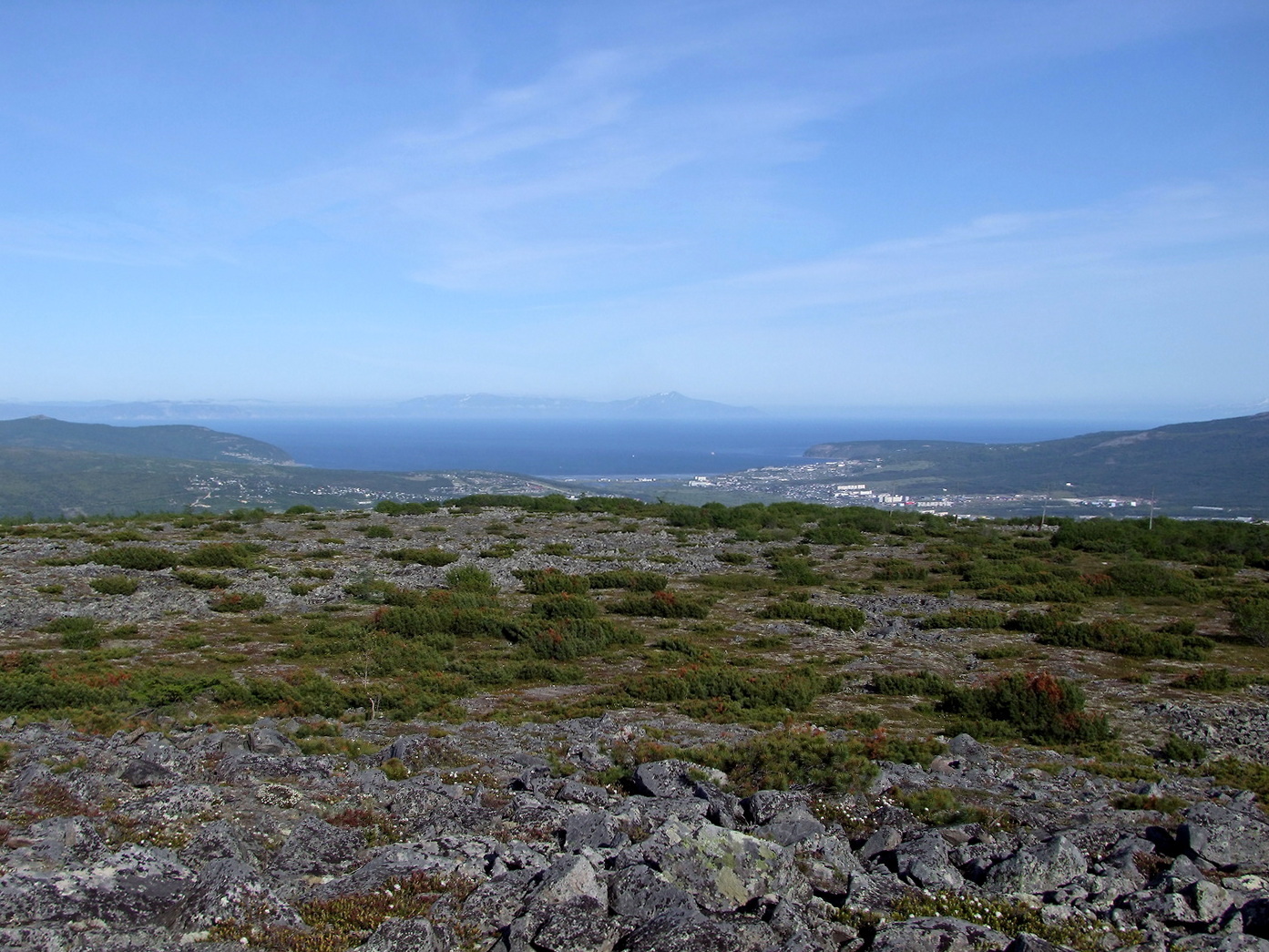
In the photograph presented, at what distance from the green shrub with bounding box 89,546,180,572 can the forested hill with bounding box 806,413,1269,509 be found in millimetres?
81186

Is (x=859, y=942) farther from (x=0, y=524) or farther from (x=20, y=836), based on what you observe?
(x=0, y=524)

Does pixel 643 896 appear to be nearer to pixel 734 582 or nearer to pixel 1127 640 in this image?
pixel 1127 640

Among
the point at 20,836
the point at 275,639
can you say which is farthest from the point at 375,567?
the point at 20,836

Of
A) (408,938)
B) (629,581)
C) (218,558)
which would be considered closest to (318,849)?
(408,938)

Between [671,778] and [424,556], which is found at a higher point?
[671,778]

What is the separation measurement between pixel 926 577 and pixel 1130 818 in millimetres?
19468

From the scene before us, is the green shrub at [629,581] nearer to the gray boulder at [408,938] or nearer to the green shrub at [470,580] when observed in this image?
the green shrub at [470,580]

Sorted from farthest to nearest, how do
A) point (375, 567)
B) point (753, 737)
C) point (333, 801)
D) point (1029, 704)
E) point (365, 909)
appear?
point (375, 567), point (1029, 704), point (753, 737), point (333, 801), point (365, 909)

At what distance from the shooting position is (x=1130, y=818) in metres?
9.13

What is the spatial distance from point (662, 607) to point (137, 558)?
16.6 meters

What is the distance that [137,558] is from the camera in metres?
24.9

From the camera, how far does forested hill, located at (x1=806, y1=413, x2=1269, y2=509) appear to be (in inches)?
3455

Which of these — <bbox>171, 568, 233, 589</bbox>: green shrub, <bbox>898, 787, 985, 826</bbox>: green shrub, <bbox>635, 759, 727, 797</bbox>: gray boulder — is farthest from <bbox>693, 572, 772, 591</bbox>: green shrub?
<bbox>898, 787, 985, 826</bbox>: green shrub

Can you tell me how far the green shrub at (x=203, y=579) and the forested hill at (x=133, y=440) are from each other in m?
135
